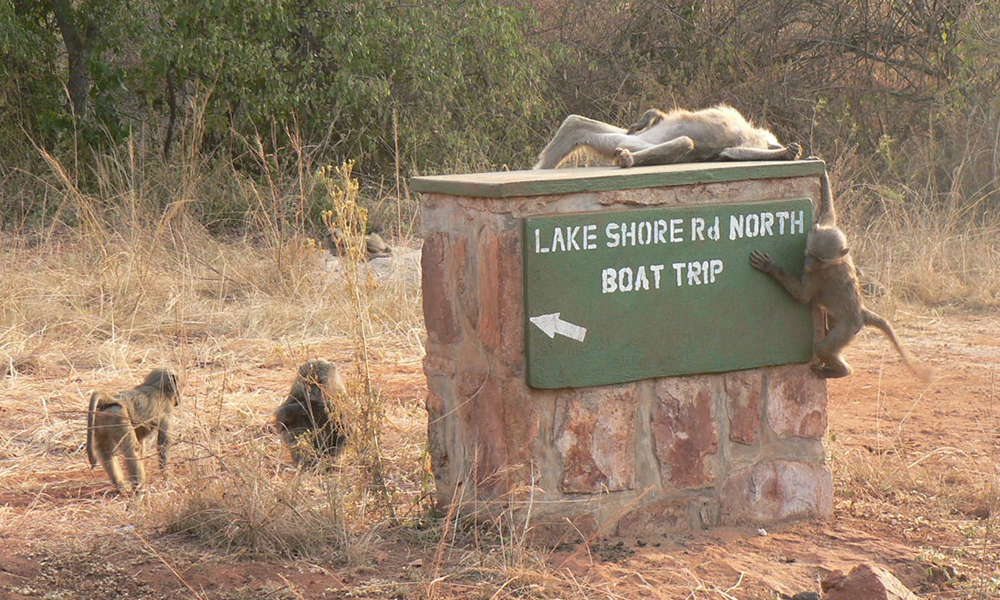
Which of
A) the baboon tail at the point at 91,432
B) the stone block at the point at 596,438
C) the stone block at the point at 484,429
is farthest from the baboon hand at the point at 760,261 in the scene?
the baboon tail at the point at 91,432

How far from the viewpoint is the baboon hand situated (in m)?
4.26

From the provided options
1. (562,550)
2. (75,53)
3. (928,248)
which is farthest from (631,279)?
(75,53)

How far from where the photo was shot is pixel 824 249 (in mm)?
4223

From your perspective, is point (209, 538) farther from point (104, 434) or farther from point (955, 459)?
point (955, 459)

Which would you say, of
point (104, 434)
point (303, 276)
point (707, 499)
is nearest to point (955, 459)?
point (707, 499)

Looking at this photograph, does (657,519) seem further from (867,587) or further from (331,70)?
(331,70)

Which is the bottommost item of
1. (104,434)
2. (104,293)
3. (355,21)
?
(104,434)

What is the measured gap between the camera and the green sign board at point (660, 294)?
3914 mm

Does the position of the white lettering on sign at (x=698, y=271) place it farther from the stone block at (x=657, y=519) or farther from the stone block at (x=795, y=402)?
the stone block at (x=657, y=519)

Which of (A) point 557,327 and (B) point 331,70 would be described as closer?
(A) point 557,327

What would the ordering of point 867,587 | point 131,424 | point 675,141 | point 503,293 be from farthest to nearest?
point 131,424 → point 675,141 → point 503,293 → point 867,587

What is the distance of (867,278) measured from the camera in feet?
29.5

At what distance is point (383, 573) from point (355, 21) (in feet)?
26.3

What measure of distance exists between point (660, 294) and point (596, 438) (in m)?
0.54
